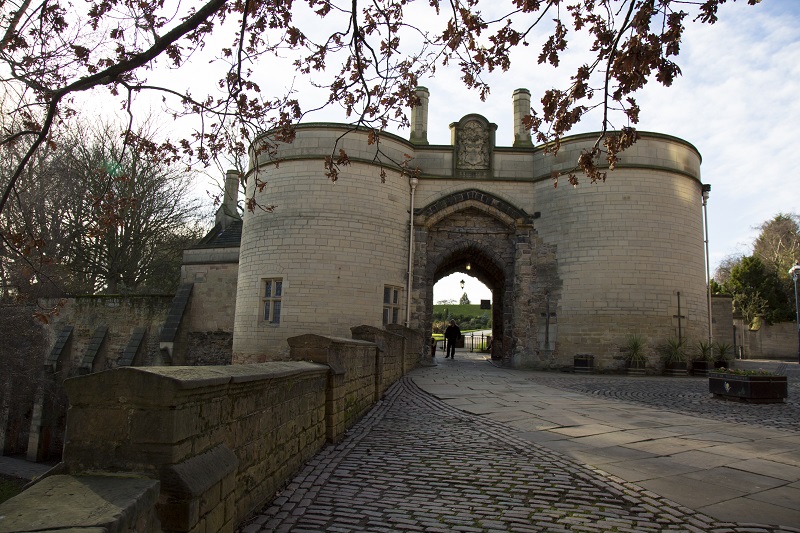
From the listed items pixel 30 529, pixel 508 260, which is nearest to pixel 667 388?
pixel 508 260

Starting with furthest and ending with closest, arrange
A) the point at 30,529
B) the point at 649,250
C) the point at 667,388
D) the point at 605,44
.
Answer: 1. the point at 649,250
2. the point at 667,388
3. the point at 605,44
4. the point at 30,529

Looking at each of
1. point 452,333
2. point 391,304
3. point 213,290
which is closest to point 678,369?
point 391,304

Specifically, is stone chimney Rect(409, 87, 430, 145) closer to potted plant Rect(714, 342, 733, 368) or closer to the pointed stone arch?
the pointed stone arch

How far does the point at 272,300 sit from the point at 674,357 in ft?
38.6

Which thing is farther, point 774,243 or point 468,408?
point 774,243

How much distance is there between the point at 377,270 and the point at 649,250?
318 inches

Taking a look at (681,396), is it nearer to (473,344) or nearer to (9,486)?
(9,486)

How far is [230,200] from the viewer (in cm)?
2655

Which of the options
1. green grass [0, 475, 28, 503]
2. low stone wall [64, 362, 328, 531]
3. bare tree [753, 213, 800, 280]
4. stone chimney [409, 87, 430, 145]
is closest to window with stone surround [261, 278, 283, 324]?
stone chimney [409, 87, 430, 145]

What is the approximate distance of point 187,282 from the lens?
2172cm

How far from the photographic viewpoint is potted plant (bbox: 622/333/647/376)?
16.2m

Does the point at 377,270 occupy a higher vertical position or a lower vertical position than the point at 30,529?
higher

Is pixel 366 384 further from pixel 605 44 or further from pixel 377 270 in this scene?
pixel 377 270

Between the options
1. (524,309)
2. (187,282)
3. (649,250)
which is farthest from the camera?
(187,282)
